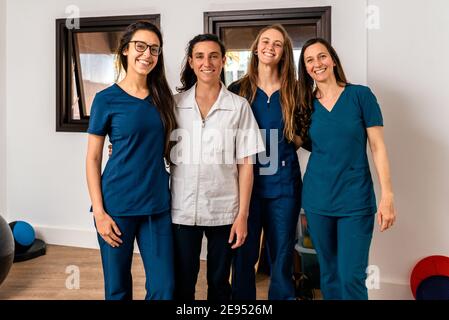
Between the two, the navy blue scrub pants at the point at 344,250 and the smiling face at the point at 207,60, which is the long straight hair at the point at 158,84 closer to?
the smiling face at the point at 207,60

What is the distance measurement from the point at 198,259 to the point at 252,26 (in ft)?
6.46

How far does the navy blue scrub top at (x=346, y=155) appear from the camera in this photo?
1920 millimetres

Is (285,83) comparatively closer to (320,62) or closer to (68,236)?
(320,62)

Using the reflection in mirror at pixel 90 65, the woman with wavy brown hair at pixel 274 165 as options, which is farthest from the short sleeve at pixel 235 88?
the reflection in mirror at pixel 90 65

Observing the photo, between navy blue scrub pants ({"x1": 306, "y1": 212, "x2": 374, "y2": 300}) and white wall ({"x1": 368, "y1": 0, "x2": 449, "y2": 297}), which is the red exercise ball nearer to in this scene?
white wall ({"x1": 368, "y1": 0, "x2": 449, "y2": 297})

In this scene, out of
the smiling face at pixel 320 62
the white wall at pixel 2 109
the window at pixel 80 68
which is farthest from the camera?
the white wall at pixel 2 109

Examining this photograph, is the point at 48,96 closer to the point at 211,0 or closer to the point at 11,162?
the point at 11,162

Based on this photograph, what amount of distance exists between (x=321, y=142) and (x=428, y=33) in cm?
114

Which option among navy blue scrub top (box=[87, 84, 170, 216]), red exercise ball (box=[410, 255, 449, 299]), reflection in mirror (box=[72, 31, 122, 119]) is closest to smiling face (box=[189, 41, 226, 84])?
navy blue scrub top (box=[87, 84, 170, 216])

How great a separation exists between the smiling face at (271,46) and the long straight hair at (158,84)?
1.65 feet

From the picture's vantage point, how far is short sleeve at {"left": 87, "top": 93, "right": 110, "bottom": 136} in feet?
5.73

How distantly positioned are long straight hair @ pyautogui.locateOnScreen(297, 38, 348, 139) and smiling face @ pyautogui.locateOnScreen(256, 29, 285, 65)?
12 centimetres

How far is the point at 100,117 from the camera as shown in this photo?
1.75m

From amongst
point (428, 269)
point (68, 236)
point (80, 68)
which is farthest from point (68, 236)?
point (428, 269)
